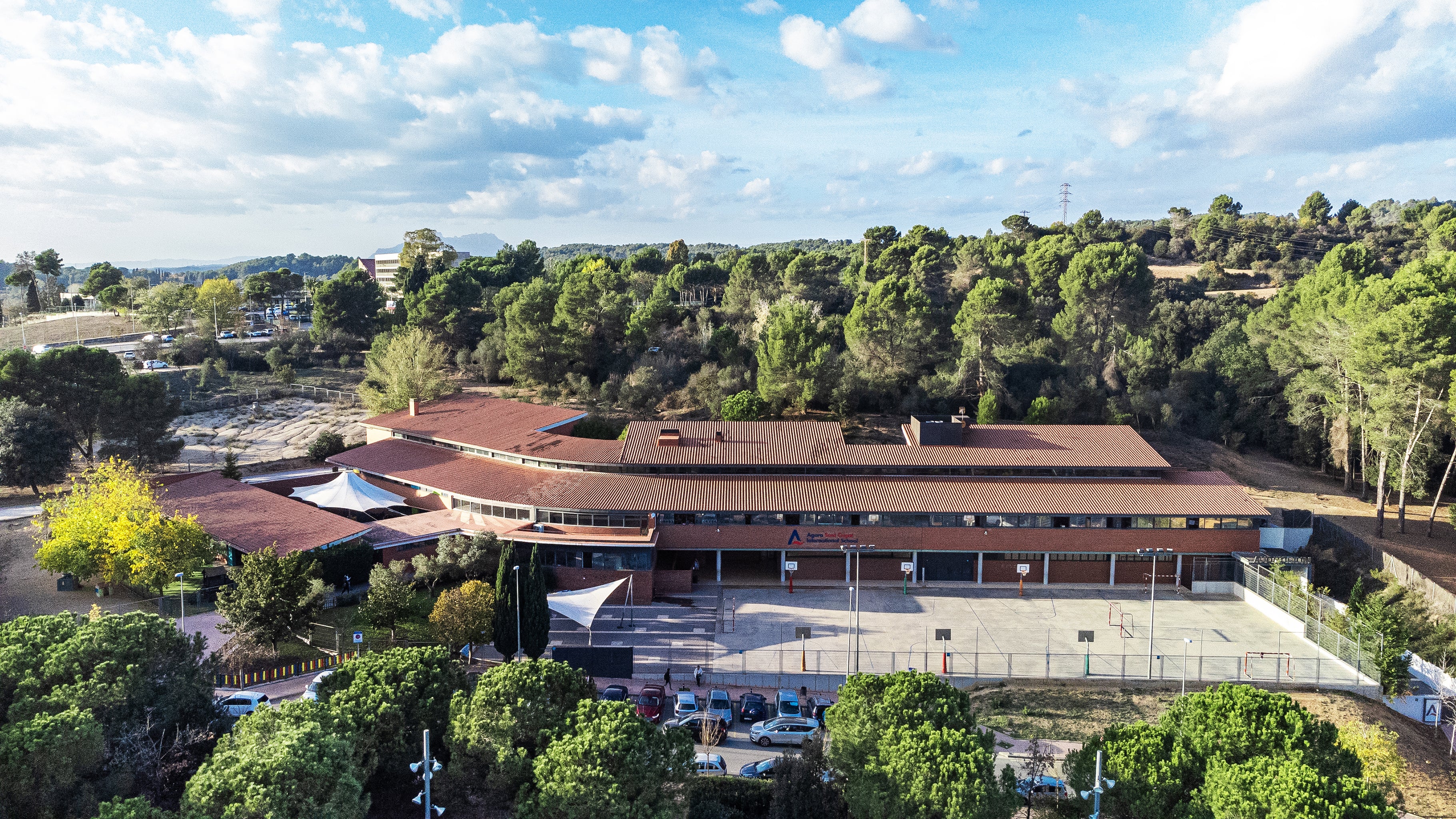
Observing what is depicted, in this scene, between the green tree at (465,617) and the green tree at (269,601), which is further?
the green tree at (465,617)

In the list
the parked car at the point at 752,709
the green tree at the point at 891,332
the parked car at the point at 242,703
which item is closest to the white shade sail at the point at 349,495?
the parked car at the point at 242,703

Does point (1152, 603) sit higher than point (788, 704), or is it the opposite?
point (1152, 603)

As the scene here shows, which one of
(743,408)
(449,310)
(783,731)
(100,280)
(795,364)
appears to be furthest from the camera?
(100,280)

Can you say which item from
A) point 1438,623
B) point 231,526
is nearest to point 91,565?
point 231,526

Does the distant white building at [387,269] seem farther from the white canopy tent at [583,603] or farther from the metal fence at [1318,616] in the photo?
the metal fence at [1318,616]

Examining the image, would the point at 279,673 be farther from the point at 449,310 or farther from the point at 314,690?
the point at 449,310

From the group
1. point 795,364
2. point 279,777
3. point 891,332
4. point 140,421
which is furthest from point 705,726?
point 140,421

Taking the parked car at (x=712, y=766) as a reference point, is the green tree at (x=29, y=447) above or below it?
above
